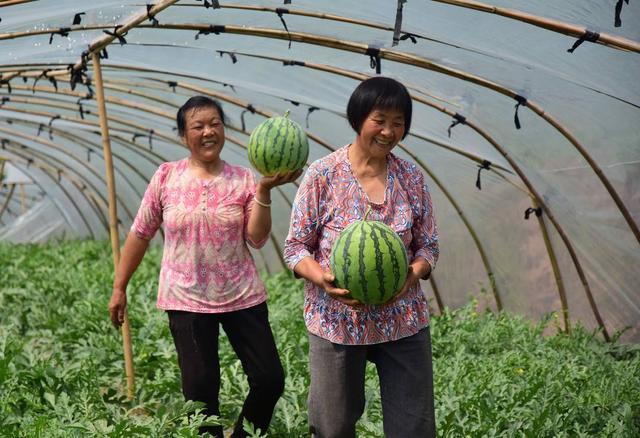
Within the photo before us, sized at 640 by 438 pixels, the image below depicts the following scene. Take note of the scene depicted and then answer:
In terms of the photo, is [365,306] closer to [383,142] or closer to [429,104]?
[383,142]

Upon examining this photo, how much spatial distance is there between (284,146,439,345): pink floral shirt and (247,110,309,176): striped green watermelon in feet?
1.69

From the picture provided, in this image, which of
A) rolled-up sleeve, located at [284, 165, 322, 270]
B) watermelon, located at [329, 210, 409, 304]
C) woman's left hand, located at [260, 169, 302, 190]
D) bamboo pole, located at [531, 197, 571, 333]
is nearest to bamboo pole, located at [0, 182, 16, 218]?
bamboo pole, located at [531, 197, 571, 333]

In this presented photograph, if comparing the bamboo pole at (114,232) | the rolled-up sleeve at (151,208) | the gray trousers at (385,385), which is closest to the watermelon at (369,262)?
the gray trousers at (385,385)

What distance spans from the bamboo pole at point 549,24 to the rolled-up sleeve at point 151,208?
6.80 feet

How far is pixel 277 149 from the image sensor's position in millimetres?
3965

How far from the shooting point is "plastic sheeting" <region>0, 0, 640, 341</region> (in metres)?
5.65

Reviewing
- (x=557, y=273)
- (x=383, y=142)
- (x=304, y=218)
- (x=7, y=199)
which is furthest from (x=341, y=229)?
(x=7, y=199)

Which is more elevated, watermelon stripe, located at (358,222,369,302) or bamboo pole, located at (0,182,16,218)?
bamboo pole, located at (0,182,16,218)

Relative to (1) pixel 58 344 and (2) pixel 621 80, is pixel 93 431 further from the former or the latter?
(2) pixel 621 80

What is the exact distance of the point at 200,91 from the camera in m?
9.08

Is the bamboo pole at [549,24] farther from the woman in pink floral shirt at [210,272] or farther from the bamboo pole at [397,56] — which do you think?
the woman in pink floral shirt at [210,272]

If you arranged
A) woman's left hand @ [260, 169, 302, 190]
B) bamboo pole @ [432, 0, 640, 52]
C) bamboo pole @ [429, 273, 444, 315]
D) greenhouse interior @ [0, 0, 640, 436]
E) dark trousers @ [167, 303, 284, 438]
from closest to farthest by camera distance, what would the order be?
woman's left hand @ [260, 169, 302, 190] < dark trousers @ [167, 303, 284, 438] < bamboo pole @ [432, 0, 640, 52] < greenhouse interior @ [0, 0, 640, 436] < bamboo pole @ [429, 273, 444, 315]

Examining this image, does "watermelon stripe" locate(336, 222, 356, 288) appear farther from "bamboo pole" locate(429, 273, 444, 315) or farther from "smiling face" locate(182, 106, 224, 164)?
"bamboo pole" locate(429, 273, 444, 315)

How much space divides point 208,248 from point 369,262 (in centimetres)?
124
